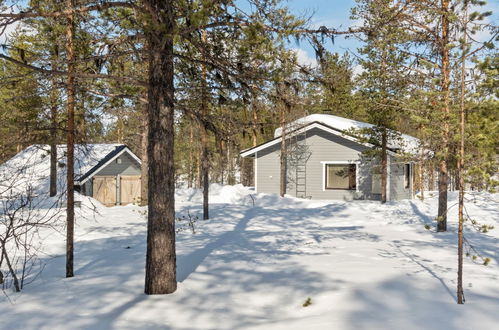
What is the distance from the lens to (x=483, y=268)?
816 centimetres

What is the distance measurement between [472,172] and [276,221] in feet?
37.5

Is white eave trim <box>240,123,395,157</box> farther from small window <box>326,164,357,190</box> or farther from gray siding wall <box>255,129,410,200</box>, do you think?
small window <box>326,164,357,190</box>

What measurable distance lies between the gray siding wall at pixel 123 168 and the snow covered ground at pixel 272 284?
11710mm

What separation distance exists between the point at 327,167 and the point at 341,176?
41.9 inches

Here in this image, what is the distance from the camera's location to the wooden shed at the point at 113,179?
24391mm

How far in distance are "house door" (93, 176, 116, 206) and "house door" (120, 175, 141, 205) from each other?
548mm

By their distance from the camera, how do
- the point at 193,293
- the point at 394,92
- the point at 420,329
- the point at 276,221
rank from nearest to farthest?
the point at 420,329 < the point at 193,293 < the point at 394,92 < the point at 276,221

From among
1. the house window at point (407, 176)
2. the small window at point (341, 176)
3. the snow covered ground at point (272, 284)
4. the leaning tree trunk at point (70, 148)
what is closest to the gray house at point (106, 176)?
the snow covered ground at point (272, 284)

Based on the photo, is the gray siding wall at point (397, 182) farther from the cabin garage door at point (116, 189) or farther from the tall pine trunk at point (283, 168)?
the cabin garage door at point (116, 189)

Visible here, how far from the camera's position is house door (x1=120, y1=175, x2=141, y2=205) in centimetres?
2564

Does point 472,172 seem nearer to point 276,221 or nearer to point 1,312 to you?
point 1,312

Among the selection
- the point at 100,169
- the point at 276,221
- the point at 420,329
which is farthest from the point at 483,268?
the point at 100,169

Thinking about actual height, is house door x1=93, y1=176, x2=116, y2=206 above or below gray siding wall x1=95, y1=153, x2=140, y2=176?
below

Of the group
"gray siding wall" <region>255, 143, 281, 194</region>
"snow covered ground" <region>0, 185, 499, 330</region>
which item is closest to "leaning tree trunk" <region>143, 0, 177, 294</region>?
"snow covered ground" <region>0, 185, 499, 330</region>
